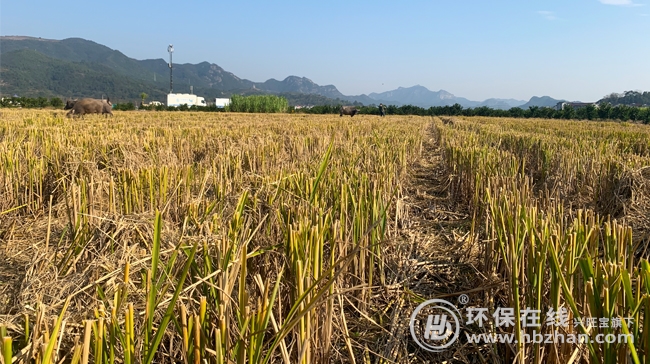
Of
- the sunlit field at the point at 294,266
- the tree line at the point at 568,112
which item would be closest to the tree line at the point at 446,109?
the tree line at the point at 568,112

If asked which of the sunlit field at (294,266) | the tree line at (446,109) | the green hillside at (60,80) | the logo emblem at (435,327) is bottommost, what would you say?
the logo emblem at (435,327)

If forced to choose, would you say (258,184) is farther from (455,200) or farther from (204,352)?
(455,200)

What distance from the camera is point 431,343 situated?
66.4 inches

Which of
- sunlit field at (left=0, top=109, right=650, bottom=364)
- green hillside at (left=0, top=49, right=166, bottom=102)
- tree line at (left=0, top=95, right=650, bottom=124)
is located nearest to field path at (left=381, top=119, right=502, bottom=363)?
sunlit field at (left=0, top=109, right=650, bottom=364)

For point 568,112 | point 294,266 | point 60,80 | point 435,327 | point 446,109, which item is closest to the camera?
point 294,266

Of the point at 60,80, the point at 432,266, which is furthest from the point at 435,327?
the point at 60,80

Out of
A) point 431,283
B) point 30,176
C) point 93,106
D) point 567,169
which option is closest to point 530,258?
point 431,283

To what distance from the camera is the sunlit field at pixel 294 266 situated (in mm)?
1087

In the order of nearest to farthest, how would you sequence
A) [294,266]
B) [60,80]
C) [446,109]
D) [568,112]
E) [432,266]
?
[294,266] < [432,266] < [568,112] < [446,109] < [60,80]

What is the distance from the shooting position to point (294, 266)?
1391 millimetres

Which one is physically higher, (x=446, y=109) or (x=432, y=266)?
(x=446, y=109)

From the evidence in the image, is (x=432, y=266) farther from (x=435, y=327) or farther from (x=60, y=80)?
(x=60, y=80)

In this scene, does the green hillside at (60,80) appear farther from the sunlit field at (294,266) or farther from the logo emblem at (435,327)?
the logo emblem at (435,327)

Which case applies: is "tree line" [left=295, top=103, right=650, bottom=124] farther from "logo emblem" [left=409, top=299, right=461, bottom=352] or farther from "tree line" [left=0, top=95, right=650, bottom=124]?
Result: "logo emblem" [left=409, top=299, right=461, bottom=352]
